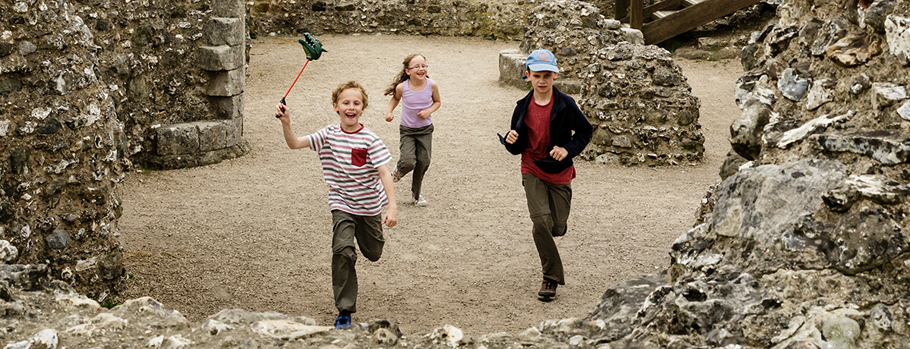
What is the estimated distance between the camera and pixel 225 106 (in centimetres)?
898

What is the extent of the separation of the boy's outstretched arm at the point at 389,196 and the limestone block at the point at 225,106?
14.7 ft

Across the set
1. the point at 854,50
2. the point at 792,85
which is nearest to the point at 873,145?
the point at 854,50

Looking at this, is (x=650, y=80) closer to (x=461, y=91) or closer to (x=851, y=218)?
(x=461, y=91)

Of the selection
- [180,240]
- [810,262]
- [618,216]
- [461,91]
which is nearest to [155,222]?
[180,240]

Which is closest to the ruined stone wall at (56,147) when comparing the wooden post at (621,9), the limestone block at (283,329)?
the limestone block at (283,329)

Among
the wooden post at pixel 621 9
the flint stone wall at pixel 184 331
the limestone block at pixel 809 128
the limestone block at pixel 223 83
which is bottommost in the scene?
the limestone block at pixel 223 83

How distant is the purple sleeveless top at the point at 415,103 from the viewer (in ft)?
23.7

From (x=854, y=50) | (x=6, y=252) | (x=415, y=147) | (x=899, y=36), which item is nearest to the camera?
(x=899, y=36)

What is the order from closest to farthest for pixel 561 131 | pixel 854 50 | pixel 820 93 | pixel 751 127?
1. pixel 854 50
2. pixel 820 93
3. pixel 751 127
4. pixel 561 131

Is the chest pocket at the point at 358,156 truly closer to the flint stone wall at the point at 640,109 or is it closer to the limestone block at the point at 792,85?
the limestone block at the point at 792,85

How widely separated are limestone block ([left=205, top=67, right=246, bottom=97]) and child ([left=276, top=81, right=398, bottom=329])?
4091 millimetres

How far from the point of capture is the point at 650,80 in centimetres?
923

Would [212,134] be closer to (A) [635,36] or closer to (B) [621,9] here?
(A) [635,36]

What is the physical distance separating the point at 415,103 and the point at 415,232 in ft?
3.36
